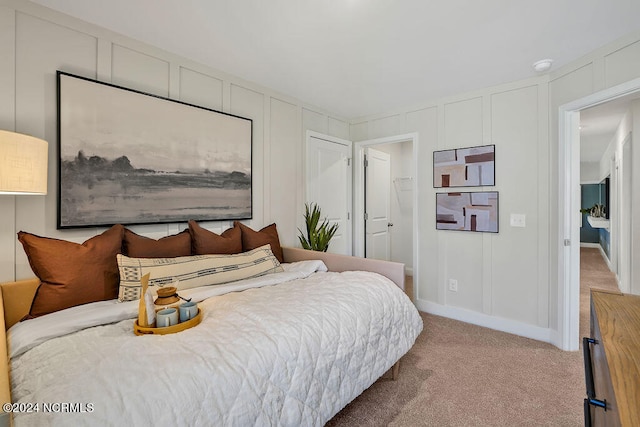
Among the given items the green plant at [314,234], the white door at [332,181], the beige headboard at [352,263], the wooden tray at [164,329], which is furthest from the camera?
the white door at [332,181]

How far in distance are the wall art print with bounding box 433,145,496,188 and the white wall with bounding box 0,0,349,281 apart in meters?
1.83

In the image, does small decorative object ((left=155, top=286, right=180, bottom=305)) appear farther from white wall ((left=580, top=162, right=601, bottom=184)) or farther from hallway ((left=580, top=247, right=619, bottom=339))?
white wall ((left=580, top=162, right=601, bottom=184))

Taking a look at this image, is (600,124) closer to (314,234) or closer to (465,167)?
(465,167)

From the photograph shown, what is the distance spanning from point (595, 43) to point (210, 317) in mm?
3158

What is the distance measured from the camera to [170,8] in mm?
1794

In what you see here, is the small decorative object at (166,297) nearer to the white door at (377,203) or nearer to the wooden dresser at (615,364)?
the wooden dresser at (615,364)

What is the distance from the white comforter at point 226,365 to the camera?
2.94 feet

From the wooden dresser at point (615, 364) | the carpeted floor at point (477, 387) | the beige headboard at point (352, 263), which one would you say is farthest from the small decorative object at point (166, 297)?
the wooden dresser at point (615, 364)

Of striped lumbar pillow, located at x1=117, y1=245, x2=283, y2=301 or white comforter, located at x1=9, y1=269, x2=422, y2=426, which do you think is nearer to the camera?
white comforter, located at x1=9, y1=269, x2=422, y2=426

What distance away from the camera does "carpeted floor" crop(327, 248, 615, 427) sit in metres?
1.72

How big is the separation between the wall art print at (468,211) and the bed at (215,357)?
1.57 meters

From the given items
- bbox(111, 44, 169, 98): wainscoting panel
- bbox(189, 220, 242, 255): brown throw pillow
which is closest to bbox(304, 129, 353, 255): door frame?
bbox(189, 220, 242, 255): brown throw pillow

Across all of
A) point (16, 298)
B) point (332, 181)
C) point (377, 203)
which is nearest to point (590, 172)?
point (377, 203)

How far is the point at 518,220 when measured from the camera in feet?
9.37
